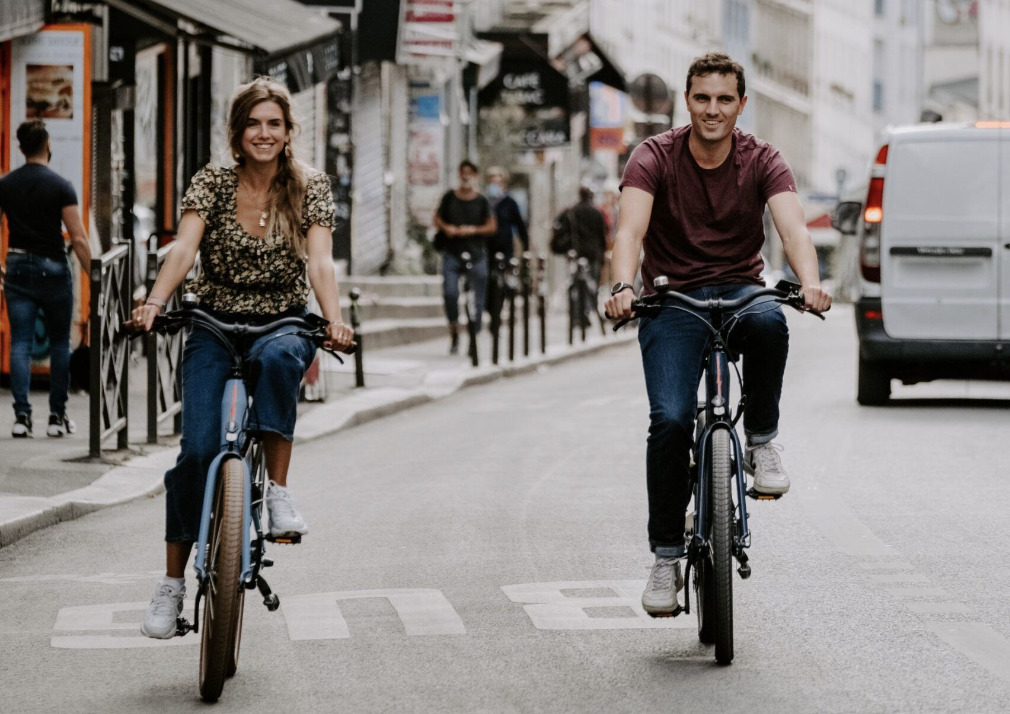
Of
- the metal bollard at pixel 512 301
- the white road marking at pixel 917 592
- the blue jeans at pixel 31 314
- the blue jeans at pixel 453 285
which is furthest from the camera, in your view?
the blue jeans at pixel 453 285

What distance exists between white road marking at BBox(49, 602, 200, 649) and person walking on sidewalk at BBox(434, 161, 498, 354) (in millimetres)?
15793

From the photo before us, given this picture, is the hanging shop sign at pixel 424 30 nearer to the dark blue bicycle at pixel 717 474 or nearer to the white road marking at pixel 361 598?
the white road marking at pixel 361 598

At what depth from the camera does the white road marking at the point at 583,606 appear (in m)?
7.49

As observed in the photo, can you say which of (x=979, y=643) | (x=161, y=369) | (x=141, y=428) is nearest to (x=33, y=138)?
(x=161, y=369)

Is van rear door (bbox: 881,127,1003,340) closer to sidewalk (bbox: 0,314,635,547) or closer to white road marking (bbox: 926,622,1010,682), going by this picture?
sidewalk (bbox: 0,314,635,547)

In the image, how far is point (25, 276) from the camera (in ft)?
44.7

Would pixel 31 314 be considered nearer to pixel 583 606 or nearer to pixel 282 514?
pixel 583 606

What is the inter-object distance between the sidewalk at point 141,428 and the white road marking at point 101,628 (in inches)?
71.8

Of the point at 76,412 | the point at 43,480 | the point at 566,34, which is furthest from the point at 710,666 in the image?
the point at 566,34

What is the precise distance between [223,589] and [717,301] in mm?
1750

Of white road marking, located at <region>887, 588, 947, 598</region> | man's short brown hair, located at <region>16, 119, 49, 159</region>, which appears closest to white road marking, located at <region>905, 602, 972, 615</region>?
white road marking, located at <region>887, 588, 947, 598</region>

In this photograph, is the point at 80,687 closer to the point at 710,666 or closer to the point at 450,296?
the point at 710,666

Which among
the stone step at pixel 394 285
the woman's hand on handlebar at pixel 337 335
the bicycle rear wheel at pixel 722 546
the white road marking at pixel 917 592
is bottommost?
the white road marking at pixel 917 592

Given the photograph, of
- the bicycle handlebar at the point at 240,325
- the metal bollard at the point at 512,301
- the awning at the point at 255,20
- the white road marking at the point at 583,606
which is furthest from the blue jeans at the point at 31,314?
the metal bollard at the point at 512,301
